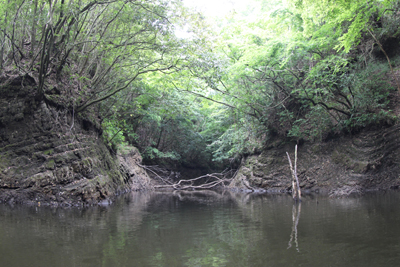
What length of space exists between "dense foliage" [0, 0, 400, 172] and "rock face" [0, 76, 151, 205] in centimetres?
68

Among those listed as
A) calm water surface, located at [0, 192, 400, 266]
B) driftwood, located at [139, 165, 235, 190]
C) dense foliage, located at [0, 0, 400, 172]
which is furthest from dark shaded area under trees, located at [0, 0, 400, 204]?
calm water surface, located at [0, 192, 400, 266]

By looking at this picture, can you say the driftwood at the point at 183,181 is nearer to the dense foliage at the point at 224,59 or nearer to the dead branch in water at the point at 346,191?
the dense foliage at the point at 224,59

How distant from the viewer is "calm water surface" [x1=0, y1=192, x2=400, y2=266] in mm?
3520

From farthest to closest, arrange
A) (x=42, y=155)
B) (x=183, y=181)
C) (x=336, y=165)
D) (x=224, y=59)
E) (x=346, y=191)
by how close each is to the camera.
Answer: (x=183, y=181)
(x=336, y=165)
(x=346, y=191)
(x=224, y=59)
(x=42, y=155)

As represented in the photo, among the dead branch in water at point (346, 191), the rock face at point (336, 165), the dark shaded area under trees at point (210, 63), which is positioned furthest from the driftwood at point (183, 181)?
the dead branch in water at point (346, 191)

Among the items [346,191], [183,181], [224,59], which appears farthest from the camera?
[183,181]

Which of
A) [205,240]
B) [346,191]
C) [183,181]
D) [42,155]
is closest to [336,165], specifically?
[346,191]

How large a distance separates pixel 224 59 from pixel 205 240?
831 centimetres

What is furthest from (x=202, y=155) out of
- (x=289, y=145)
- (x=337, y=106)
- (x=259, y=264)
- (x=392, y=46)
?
(x=259, y=264)

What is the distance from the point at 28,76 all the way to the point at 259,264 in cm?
1046

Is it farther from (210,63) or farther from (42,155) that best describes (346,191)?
(42,155)

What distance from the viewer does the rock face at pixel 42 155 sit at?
30.5 ft

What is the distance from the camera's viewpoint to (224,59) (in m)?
11.4

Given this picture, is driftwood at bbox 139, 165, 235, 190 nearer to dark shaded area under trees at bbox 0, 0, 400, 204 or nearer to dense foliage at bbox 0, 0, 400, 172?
dense foliage at bbox 0, 0, 400, 172
